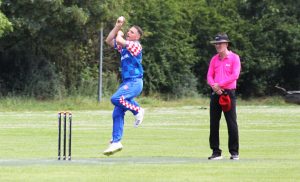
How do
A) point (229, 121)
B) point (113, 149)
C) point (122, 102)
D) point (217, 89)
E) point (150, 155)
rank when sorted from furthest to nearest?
point (150, 155) < point (229, 121) < point (217, 89) < point (122, 102) < point (113, 149)

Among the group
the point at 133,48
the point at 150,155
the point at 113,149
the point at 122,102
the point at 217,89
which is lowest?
the point at 150,155

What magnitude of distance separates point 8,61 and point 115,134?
40.5m

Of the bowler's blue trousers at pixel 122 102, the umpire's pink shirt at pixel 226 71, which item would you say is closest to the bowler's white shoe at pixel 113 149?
the bowler's blue trousers at pixel 122 102

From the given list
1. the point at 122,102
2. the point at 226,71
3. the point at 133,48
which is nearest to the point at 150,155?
the point at 122,102

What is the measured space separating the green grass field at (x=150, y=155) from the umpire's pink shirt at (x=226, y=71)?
128 centimetres

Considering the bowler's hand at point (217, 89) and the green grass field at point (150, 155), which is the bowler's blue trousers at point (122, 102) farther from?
the bowler's hand at point (217, 89)

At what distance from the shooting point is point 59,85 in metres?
56.6

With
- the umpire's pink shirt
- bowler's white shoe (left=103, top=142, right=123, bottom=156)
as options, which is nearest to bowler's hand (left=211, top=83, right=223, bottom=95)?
the umpire's pink shirt

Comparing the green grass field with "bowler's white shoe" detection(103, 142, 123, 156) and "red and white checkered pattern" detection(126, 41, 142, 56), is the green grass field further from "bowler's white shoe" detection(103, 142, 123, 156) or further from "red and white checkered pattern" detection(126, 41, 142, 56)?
"red and white checkered pattern" detection(126, 41, 142, 56)

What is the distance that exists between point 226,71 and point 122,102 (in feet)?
5.99

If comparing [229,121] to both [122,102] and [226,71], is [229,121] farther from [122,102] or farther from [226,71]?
[122,102]

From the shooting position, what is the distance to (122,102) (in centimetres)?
1661

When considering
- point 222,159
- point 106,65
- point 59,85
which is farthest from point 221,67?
point 106,65

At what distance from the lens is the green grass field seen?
1378 cm
